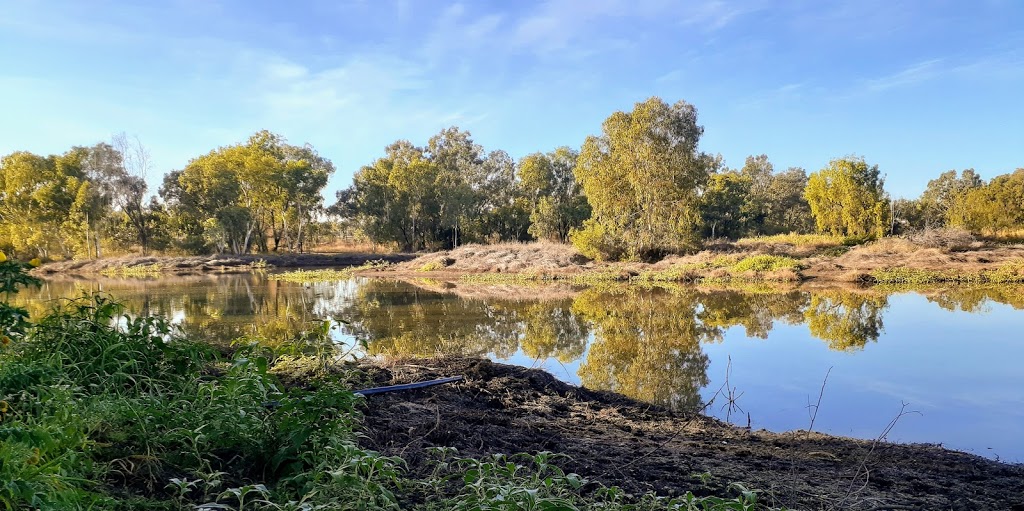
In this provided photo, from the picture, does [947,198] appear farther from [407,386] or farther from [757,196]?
[407,386]

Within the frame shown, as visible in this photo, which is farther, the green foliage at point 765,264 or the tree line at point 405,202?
the tree line at point 405,202

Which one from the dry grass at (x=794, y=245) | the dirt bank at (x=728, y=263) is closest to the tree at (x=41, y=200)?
the dirt bank at (x=728, y=263)

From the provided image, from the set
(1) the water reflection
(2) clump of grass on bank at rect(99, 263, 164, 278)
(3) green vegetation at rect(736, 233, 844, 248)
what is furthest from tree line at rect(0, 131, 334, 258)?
(3) green vegetation at rect(736, 233, 844, 248)

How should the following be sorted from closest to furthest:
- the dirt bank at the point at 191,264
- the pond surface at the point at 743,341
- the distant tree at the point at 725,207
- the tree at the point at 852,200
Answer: the pond surface at the point at 743,341, the tree at the point at 852,200, the dirt bank at the point at 191,264, the distant tree at the point at 725,207

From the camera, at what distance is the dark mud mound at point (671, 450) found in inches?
139

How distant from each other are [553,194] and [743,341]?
1637 inches

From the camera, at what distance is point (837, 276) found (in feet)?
76.4

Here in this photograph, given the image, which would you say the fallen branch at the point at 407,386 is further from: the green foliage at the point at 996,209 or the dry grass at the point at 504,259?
the green foliage at the point at 996,209

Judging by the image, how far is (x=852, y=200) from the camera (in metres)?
36.8

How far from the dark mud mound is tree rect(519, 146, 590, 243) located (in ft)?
129

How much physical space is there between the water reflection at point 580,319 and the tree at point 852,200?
19.3 meters

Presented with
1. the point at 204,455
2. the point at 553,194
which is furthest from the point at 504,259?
the point at 204,455

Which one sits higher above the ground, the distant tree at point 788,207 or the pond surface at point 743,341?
the distant tree at point 788,207

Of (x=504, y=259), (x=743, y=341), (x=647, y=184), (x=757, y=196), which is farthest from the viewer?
(x=757, y=196)
